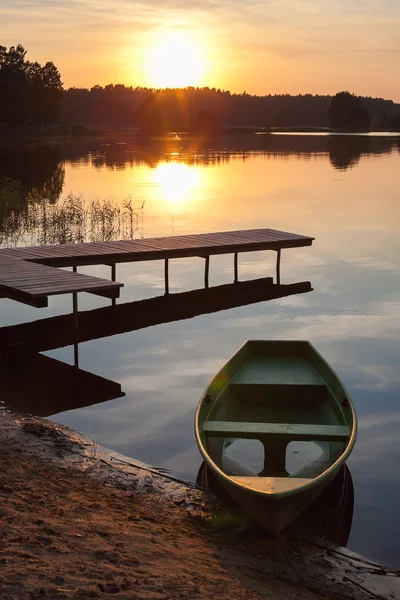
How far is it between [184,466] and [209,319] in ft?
21.8

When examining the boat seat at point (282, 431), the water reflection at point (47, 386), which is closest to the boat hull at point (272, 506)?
the boat seat at point (282, 431)

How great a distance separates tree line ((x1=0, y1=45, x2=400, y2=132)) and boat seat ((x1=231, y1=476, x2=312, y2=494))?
302ft

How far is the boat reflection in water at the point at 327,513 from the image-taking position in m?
6.77

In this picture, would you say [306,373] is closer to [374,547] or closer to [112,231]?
[374,547]

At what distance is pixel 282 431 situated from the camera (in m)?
7.42

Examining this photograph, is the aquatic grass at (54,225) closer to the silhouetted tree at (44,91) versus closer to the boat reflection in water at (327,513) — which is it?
the boat reflection in water at (327,513)

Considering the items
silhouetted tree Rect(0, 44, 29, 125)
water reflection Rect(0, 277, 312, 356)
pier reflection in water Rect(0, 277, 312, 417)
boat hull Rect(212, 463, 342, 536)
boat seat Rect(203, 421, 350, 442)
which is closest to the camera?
boat hull Rect(212, 463, 342, 536)

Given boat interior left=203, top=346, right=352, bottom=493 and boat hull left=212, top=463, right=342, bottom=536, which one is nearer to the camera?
boat hull left=212, top=463, right=342, bottom=536

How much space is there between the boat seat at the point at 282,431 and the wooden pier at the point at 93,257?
4947 mm

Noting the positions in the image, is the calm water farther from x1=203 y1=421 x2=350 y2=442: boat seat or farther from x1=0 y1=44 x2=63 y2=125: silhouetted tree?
x1=0 y1=44 x2=63 y2=125: silhouetted tree

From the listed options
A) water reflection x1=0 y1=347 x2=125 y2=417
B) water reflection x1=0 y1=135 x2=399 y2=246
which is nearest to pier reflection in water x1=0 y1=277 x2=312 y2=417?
water reflection x1=0 y1=347 x2=125 y2=417

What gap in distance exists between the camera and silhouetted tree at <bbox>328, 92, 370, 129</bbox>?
127 meters

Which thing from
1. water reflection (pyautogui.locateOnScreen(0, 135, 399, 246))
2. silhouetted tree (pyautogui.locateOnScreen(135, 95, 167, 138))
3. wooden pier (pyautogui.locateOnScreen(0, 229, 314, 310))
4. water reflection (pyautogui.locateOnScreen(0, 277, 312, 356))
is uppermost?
silhouetted tree (pyautogui.locateOnScreen(135, 95, 167, 138))

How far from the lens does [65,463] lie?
7629 mm
